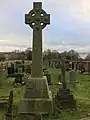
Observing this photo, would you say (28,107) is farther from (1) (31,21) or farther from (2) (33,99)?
(1) (31,21)

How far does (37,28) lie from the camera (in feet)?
32.1

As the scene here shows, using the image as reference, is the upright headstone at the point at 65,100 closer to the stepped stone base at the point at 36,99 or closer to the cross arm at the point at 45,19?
the stepped stone base at the point at 36,99

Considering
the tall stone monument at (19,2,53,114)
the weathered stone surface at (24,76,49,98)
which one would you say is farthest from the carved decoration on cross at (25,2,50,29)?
the weathered stone surface at (24,76,49,98)

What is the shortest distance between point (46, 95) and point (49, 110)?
472 millimetres

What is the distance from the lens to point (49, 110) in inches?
372

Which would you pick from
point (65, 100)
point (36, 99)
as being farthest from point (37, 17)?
point (65, 100)

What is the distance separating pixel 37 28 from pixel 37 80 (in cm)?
166

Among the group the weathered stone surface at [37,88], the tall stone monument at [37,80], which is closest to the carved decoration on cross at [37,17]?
the tall stone monument at [37,80]

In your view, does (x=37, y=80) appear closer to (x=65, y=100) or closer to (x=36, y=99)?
(x=36, y=99)

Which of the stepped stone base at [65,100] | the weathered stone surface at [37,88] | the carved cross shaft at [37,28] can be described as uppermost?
the carved cross shaft at [37,28]

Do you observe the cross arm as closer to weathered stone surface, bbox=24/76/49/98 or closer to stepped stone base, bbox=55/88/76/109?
weathered stone surface, bbox=24/76/49/98

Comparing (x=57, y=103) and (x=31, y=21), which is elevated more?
(x=31, y=21)

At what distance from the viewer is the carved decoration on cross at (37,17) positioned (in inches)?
387

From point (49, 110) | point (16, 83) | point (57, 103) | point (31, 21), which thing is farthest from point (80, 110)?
point (16, 83)
